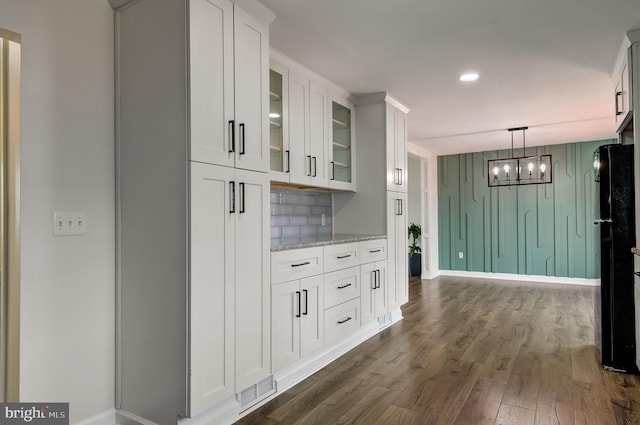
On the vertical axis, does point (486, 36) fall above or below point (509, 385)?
above

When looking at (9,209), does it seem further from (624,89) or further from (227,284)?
(624,89)

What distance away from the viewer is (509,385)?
2553 mm

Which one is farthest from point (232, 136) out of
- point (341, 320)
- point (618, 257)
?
point (618, 257)

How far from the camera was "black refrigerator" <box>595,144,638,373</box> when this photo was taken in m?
2.72

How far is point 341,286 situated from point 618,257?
2037 mm

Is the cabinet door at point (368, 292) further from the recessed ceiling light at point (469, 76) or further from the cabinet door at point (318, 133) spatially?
the recessed ceiling light at point (469, 76)

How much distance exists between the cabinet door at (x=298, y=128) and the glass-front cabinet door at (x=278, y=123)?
0.07 meters

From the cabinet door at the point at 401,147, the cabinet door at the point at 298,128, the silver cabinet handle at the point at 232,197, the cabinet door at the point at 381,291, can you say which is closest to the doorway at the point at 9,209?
the silver cabinet handle at the point at 232,197

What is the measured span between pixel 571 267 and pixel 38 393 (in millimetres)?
7084

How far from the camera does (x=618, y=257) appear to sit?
2762mm

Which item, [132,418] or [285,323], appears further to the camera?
[285,323]

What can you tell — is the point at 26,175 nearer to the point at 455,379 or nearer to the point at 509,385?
the point at 455,379

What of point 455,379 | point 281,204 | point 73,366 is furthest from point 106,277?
point 455,379

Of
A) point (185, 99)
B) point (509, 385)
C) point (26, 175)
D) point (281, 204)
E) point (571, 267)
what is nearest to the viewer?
point (26, 175)
